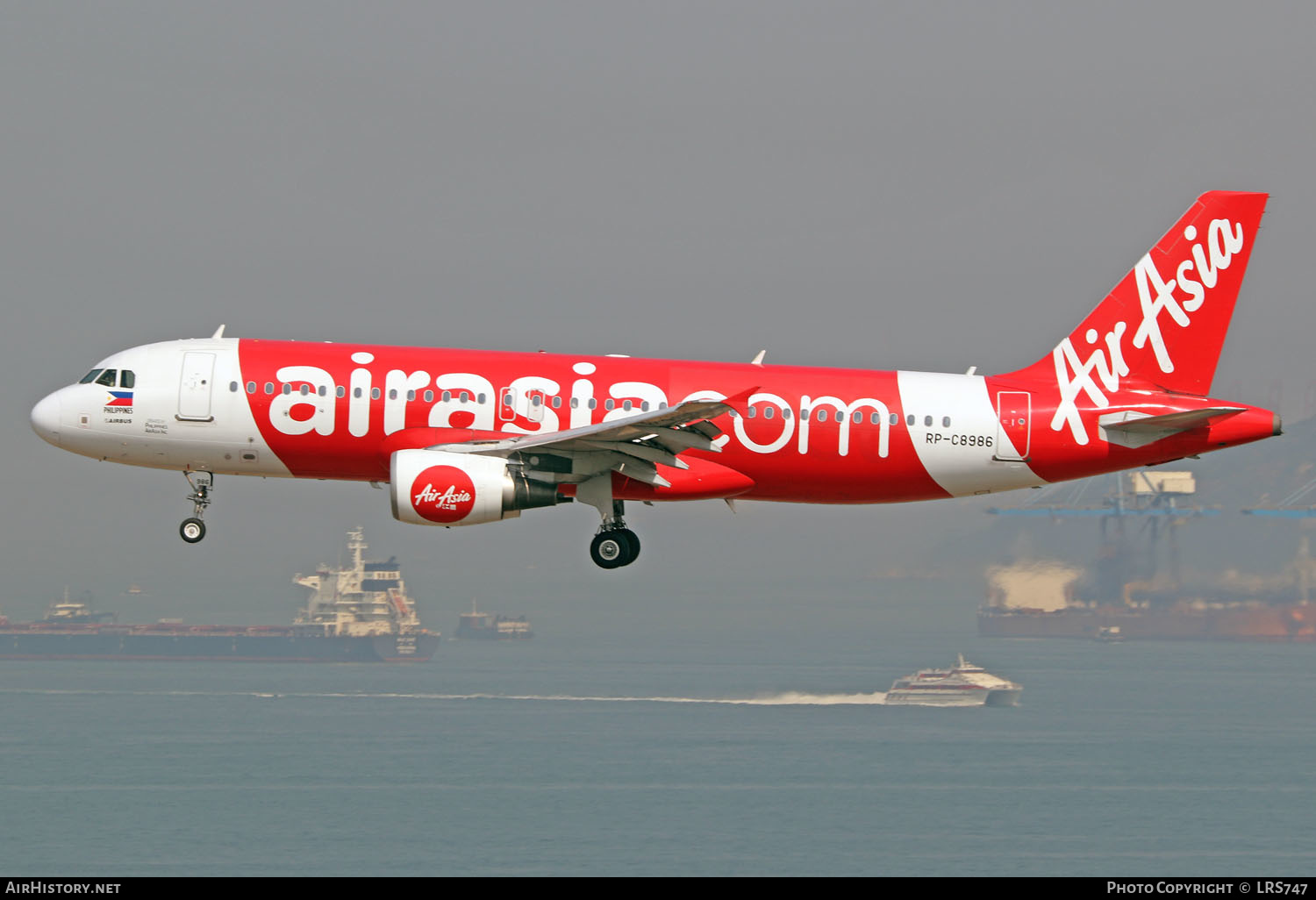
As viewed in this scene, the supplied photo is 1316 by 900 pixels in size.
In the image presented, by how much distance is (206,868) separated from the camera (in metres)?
141

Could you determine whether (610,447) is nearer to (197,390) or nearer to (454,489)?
(454,489)

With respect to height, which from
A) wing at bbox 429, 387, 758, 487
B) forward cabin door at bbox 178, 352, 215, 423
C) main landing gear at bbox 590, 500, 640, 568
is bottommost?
main landing gear at bbox 590, 500, 640, 568

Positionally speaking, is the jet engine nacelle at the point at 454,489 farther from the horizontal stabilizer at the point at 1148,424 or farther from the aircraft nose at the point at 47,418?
the horizontal stabilizer at the point at 1148,424

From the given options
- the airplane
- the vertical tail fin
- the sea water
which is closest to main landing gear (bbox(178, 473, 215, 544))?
the airplane

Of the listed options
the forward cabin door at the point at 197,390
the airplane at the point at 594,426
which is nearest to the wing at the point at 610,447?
the airplane at the point at 594,426

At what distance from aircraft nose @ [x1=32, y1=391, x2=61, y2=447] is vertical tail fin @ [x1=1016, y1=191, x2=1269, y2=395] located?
2492cm

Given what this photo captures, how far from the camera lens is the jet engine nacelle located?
112 ft

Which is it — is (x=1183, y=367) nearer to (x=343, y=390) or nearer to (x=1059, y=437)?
(x=1059, y=437)

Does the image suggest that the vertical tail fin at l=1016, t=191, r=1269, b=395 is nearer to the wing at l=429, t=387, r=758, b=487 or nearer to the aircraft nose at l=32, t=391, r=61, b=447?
the wing at l=429, t=387, r=758, b=487

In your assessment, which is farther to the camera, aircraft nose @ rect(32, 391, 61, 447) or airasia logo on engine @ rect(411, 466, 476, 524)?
aircraft nose @ rect(32, 391, 61, 447)

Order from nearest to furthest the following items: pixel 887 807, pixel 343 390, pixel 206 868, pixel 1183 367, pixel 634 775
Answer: pixel 343 390 → pixel 1183 367 → pixel 206 868 → pixel 887 807 → pixel 634 775

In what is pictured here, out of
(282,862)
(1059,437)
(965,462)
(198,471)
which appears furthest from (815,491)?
(282,862)

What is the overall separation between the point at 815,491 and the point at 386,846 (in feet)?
393

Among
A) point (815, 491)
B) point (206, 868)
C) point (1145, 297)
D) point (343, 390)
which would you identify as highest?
point (1145, 297)
